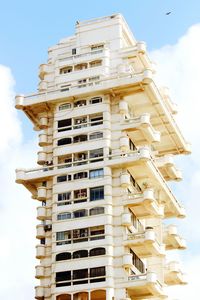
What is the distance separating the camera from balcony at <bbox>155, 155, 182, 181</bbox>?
216 ft

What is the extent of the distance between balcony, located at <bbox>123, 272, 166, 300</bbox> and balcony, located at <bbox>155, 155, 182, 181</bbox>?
38.1ft

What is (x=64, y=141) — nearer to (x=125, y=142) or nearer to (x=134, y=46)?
(x=125, y=142)

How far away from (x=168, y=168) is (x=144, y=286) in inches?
546

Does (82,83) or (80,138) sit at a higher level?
(82,83)

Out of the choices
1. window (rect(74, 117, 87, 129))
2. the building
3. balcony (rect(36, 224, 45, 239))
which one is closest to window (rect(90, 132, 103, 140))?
the building

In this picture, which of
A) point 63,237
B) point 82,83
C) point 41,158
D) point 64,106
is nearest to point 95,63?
point 82,83

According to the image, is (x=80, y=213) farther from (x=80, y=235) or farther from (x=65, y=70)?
(x=65, y=70)

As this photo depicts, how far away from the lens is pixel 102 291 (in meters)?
55.2

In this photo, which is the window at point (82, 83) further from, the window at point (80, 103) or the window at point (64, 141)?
the window at point (64, 141)

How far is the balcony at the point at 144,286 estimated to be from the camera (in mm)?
55000

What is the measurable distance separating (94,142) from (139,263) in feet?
30.0

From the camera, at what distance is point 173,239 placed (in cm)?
6575

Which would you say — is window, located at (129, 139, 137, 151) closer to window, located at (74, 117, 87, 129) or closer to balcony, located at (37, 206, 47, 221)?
window, located at (74, 117, 87, 129)

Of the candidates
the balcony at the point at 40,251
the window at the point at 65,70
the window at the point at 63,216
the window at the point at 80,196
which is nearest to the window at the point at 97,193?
the window at the point at 80,196
